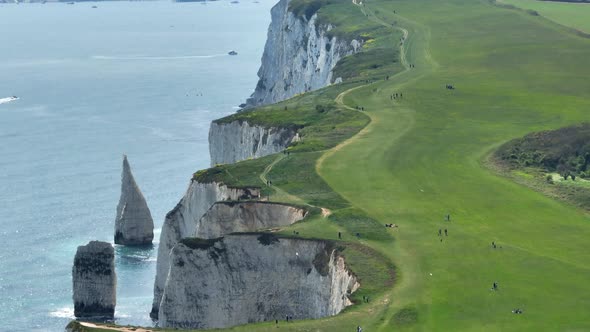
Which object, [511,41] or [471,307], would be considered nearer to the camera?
[471,307]

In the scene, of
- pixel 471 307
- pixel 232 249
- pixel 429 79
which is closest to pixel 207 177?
pixel 232 249

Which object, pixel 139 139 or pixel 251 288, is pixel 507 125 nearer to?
pixel 251 288

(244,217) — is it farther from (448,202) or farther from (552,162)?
(552,162)

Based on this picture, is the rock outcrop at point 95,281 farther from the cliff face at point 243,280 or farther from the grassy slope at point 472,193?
the grassy slope at point 472,193

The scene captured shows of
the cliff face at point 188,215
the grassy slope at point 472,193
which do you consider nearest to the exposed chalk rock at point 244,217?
the cliff face at point 188,215

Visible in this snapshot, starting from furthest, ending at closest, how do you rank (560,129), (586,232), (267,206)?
(560,129) < (267,206) < (586,232)

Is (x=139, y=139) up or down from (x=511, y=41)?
down

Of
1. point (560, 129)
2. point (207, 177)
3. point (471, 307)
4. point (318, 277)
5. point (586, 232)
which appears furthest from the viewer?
point (560, 129)

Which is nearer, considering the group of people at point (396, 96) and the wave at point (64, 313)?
the wave at point (64, 313)
